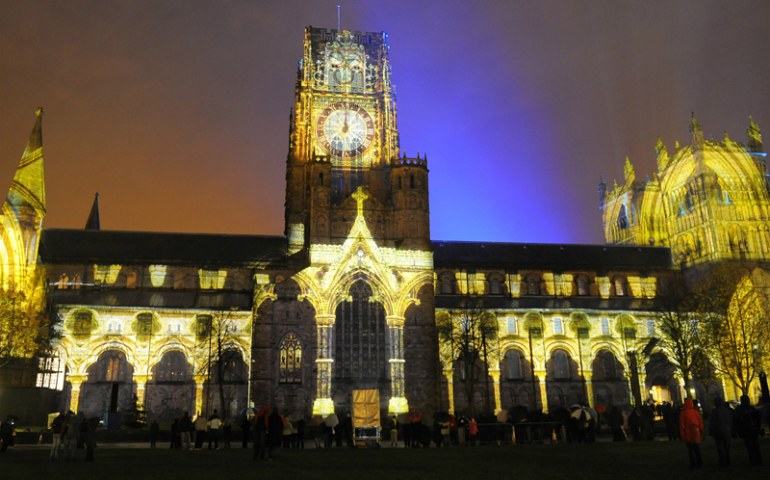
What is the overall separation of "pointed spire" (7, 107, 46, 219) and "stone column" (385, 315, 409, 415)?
32229 millimetres

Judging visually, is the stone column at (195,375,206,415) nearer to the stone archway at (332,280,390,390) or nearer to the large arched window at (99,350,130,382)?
the large arched window at (99,350,130,382)

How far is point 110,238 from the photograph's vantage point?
59.6 m

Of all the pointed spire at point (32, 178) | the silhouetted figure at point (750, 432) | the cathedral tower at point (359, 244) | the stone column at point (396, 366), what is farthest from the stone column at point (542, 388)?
the pointed spire at point (32, 178)

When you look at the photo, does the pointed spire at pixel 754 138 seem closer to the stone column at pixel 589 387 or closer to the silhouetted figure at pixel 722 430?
the stone column at pixel 589 387

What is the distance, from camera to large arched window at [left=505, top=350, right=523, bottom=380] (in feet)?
186

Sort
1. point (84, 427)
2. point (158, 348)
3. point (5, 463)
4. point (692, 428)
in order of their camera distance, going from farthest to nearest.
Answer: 1. point (158, 348)
2. point (84, 427)
3. point (5, 463)
4. point (692, 428)

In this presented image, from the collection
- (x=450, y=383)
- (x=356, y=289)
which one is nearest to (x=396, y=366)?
(x=356, y=289)

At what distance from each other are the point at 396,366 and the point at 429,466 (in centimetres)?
3186

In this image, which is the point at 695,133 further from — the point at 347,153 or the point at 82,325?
the point at 82,325

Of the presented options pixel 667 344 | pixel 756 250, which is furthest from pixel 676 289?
pixel 667 344

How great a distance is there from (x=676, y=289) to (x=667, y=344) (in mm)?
14564

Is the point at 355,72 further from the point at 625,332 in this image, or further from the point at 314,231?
the point at 625,332

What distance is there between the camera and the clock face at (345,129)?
6203cm

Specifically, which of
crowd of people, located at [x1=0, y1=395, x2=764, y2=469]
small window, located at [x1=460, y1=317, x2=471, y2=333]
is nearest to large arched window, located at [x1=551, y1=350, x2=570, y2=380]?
small window, located at [x1=460, y1=317, x2=471, y2=333]
